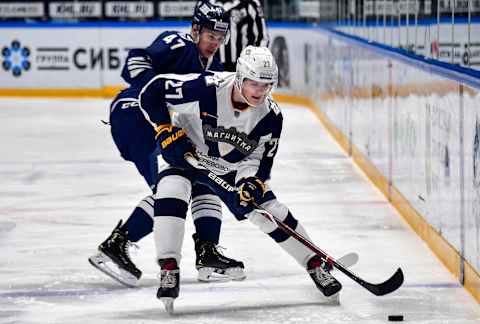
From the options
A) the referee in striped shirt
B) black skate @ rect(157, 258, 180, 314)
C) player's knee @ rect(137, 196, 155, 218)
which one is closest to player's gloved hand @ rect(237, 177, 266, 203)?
black skate @ rect(157, 258, 180, 314)

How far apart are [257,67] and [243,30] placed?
4.26m

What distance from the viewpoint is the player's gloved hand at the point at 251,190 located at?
4324mm

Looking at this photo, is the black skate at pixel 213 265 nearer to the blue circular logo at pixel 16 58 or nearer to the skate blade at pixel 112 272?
the skate blade at pixel 112 272

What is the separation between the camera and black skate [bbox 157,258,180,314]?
4246mm

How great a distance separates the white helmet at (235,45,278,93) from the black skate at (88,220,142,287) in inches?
34.9

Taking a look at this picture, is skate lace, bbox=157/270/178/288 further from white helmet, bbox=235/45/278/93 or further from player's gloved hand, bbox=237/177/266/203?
white helmet, bbox=235/45/278/93

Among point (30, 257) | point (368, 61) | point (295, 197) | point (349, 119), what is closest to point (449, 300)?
point (30, 257)

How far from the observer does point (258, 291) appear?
464 centimetres

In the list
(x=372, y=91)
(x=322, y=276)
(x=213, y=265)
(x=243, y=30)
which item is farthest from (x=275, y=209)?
(x=243, y=30)

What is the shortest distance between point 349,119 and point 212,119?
4733 millimetres

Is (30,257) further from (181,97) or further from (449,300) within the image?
(449,300)

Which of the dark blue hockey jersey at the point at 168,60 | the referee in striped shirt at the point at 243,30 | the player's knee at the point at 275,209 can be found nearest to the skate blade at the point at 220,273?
the player's knee at the point at 275,209

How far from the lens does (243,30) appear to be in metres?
8.43

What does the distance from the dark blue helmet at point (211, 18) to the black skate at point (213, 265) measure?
89 cm
